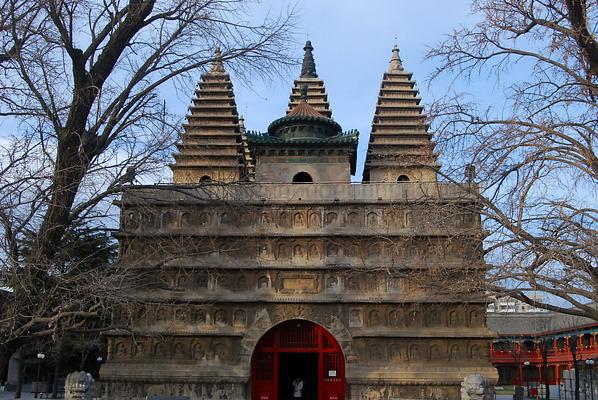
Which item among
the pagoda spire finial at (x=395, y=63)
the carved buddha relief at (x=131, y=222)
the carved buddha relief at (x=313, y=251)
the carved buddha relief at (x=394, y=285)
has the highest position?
the pagoda spire finial at (x=395, y=63)

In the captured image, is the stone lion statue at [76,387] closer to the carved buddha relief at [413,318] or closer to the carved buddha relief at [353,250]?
the carved buddha relief at [353,250]

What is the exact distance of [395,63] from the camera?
38.7 metres

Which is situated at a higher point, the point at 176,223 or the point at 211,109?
the point at 211,109

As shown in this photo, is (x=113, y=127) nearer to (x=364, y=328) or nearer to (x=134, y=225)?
(x=134, y=225)

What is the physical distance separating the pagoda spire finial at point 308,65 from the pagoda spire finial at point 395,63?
4941 mm

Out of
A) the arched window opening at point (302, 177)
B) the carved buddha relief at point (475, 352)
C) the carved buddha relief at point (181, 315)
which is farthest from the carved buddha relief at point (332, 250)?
the carved buddha relief at point (475, 352)

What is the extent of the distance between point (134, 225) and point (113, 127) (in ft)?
35.4

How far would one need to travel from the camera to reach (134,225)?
2170cm

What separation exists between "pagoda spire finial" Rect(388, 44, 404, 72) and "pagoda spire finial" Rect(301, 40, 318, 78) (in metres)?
4.94

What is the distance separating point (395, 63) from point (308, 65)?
5763 millimetres

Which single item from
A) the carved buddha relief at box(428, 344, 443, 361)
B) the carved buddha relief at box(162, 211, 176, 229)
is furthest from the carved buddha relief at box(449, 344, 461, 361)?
the carved buddha relief at box(162, 211, 176, 229)

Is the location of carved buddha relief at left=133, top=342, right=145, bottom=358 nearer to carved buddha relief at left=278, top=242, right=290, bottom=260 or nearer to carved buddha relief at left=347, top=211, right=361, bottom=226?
carved buddha relief at left=278, top=242, right=290, bottom=260

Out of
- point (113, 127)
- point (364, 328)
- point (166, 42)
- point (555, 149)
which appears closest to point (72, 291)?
point (113, 127)

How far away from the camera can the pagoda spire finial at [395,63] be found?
126 ft
